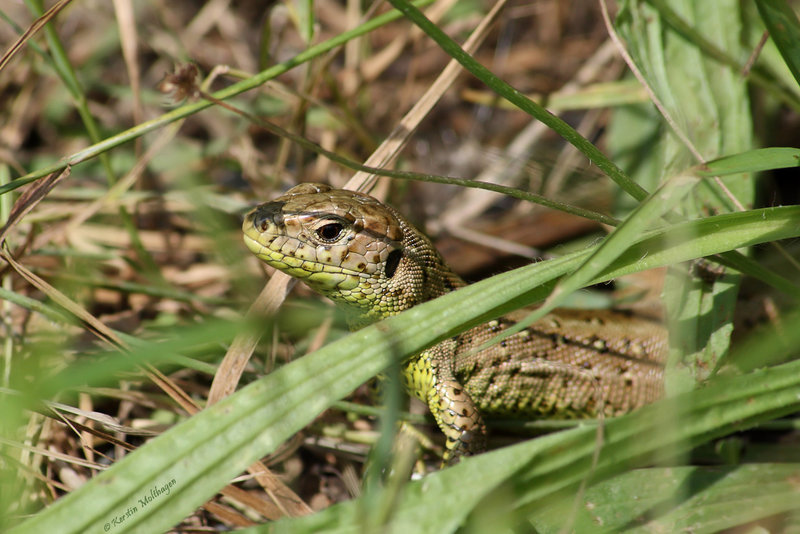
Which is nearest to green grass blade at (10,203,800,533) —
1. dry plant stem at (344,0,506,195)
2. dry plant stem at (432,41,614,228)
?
dry plant stem at (344,0,506,195)

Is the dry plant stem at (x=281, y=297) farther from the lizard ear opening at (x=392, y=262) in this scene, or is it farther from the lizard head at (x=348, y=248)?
the lizard ear opening at (x=392, y=262)

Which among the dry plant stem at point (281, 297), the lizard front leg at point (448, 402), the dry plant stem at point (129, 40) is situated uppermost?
the dry plant stem at point (129, 40)

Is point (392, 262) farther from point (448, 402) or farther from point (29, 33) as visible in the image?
point (29, 33)

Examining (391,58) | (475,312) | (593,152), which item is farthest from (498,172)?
(475,312)

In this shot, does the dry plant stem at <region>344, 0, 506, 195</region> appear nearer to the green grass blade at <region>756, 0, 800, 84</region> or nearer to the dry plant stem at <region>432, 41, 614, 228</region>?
the green grass blade at <region>756, 0, 800, 84</region>

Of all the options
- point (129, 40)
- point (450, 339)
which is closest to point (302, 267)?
point (450, 339)

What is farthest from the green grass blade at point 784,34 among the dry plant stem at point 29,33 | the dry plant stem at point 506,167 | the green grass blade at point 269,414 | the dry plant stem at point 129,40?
the dry plant stem at point 129,40

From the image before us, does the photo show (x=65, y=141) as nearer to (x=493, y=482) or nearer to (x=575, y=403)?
(x=575, y=403)
